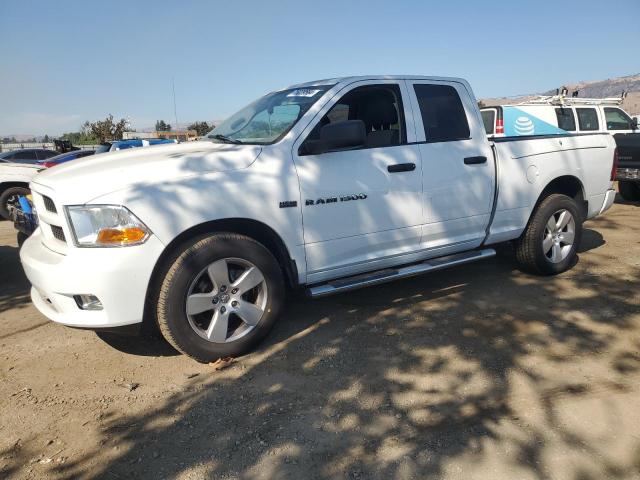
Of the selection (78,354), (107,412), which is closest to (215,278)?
(107,412)

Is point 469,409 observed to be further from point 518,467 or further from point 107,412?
point 107,412

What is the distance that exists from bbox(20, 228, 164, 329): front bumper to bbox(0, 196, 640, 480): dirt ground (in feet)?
1.64

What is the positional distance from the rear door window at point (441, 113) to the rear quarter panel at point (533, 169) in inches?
17.8

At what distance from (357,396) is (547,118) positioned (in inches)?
393

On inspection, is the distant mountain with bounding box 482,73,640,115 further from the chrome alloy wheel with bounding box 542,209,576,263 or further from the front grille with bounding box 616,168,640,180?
the chrome alloy wheel with bounding box 542,209,576,263

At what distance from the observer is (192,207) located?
3.00 meters

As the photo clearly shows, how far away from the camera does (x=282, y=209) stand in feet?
10.9

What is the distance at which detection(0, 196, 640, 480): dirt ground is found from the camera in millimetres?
2324

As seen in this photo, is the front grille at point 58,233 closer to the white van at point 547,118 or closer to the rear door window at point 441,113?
the rear door window at point 441,113

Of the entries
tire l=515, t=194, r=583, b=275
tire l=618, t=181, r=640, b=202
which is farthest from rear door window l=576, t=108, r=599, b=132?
tire l=515, t=194, r=583, b=275

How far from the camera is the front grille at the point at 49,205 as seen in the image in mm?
3105

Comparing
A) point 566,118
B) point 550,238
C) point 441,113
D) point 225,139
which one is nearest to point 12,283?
point 225,139

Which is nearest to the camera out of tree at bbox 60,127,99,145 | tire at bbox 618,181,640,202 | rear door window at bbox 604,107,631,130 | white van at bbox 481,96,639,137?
tire at bbox 618,181,640,202

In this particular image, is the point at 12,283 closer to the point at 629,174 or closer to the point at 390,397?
the point at 390,397
